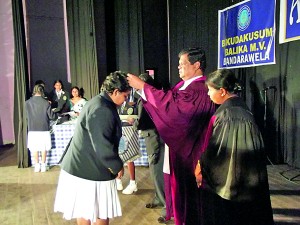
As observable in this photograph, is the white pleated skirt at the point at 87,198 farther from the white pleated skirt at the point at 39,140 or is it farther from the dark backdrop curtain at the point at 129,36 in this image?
the dark backdrop curtain at the point at 129,36

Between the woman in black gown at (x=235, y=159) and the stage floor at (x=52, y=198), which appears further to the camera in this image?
the stage floor at (x=52, y=198)

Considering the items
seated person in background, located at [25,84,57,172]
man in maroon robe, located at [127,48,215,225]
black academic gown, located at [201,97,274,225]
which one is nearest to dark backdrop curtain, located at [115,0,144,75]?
seated person in background, located at [25,84,57,172]

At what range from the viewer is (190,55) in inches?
87.2

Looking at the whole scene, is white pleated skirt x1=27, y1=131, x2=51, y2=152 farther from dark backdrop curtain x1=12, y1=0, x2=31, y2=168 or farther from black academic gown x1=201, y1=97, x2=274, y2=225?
black academic gown x1=201, y1=97, x2=274, y2=225

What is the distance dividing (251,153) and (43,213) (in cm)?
236

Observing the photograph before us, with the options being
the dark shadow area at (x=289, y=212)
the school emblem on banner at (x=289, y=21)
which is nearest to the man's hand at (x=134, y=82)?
the dark shadow area at (x=289, y=212)

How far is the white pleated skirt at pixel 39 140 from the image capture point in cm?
470

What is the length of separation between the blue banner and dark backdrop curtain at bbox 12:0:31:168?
3497 mm

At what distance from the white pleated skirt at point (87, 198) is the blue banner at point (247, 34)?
356 cm

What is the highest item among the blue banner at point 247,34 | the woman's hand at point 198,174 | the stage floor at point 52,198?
the blue banner at point 247,34

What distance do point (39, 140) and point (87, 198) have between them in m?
3.08

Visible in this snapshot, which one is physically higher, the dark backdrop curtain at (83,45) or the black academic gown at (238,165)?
the dark backdrop curtain at (83,45)

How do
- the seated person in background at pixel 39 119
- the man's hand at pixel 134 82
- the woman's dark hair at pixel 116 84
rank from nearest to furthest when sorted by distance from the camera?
the woman's dark hair at pixel 116 84
the man's hand at pixel 134 82
the seated person in background at pixel 39 119

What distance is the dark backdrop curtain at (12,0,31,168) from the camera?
508cm
